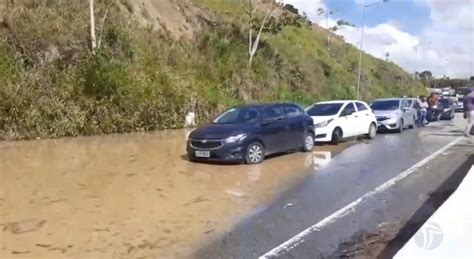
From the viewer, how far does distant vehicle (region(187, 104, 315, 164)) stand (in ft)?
41.9

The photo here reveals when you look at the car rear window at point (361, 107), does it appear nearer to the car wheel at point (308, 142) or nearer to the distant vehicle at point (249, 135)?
the car wheel at point (308, 142)

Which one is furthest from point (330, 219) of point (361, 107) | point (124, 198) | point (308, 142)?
point (361, 107)

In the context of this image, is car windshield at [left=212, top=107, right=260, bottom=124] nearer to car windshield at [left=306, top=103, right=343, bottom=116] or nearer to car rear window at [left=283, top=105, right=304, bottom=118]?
car rear window at [left=283, top=105, right=304, bottom=118]

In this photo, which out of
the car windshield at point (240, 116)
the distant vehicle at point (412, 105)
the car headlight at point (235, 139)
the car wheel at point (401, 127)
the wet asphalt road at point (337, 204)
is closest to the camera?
the wet asphalt road at point (337, 204)

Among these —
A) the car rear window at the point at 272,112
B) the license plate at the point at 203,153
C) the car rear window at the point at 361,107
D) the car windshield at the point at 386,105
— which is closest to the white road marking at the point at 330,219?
the car rear window at the point at 272,112

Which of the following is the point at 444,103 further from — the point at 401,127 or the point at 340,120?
the point at 340,120

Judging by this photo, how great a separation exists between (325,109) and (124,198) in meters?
11.2

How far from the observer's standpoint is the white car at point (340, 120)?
17.6 metres

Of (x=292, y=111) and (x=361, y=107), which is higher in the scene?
(x=292, y=111)

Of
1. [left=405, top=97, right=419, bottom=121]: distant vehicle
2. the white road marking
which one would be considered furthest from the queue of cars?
[left=405, top=97, right=419, bottom=121]: distant vehicle

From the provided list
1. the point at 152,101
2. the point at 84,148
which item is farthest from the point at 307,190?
the point at 152,101

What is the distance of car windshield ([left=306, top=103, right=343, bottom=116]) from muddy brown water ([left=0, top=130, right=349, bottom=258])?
2.85 m

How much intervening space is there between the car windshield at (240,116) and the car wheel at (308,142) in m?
2.36

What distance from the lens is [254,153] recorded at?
43.4ft
